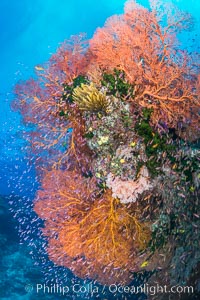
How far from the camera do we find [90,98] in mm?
5117

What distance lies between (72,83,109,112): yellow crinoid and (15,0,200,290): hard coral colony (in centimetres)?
2

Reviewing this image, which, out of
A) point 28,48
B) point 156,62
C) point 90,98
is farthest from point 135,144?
point 28,48

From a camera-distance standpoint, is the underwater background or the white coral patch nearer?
the white coral patch

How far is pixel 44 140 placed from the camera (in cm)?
717

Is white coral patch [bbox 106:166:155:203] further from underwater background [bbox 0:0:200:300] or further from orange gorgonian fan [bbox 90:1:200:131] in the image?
underwater background [bbox 0:0:200:300]

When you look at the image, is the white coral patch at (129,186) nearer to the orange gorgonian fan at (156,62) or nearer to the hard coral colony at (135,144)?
the hard coral colony at (135,144)

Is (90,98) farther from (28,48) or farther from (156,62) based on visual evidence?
(28,48)

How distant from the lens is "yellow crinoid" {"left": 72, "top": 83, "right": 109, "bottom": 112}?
5.11 m

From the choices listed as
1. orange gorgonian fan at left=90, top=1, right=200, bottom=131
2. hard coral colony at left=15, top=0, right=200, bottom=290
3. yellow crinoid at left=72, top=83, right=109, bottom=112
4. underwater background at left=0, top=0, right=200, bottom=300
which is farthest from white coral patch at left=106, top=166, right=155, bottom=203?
underwater background at left=0, top=0, right=200, bottom=300

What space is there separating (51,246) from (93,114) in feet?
12.4

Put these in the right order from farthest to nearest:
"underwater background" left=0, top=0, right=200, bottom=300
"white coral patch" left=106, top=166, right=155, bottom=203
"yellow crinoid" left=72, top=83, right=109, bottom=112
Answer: "underwater background" left=0, top=0, right=200, bottom=300 < "white coral patch" left=106, top=166, right=155, bottom=203 < "yellow crinoid" left=72, top=83, right=109, bottom=112

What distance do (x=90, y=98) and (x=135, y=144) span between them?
1.36 meters

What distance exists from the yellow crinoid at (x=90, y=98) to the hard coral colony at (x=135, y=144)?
0.07 ft

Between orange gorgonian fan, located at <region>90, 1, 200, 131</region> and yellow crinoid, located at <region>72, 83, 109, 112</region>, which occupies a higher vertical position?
orange gorgonian fan, located at <region>90, 1, 200, 131</region>
